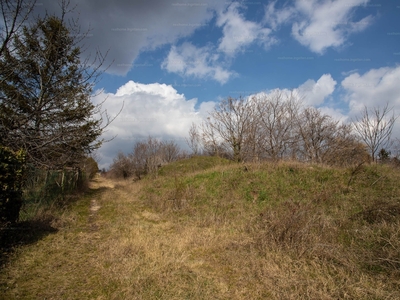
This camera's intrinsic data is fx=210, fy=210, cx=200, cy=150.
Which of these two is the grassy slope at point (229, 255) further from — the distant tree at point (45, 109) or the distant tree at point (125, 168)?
the distant tree at point (125, 168)

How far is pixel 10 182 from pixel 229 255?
5699mm

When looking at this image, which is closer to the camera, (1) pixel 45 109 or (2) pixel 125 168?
(1) pixel 45 109

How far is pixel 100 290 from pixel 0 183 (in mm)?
3639

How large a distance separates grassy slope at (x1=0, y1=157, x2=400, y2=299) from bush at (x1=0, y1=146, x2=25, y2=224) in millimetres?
1006

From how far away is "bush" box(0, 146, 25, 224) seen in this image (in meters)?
5.01

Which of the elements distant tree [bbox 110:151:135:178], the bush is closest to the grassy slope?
the bush

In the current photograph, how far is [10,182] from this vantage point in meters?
5.25

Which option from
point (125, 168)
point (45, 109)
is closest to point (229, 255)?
point (45, 109)

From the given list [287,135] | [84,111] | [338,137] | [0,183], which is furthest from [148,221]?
[338,137]

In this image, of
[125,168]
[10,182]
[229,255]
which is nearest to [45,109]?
[10,182]

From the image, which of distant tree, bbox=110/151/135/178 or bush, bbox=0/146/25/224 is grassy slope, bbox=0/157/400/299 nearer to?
bush, bbox=0/146/25/224

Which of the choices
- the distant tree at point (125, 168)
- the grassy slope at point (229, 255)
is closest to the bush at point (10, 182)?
the grassy slope at point (229, 255)

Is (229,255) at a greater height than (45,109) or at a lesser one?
lesser

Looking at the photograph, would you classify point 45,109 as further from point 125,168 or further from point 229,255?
point 125,168
